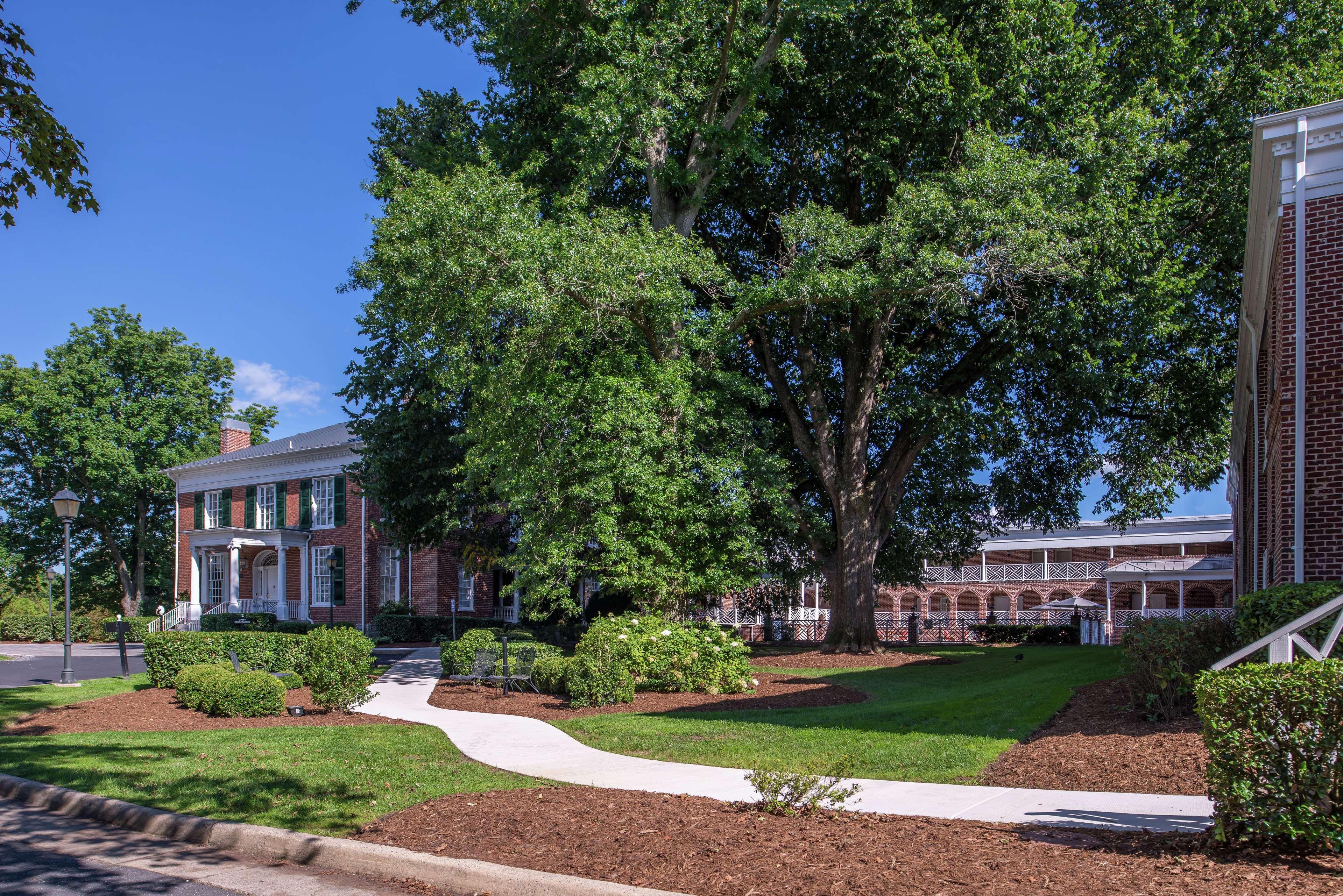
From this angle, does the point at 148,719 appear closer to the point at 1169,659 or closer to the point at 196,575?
the point at 1169,659

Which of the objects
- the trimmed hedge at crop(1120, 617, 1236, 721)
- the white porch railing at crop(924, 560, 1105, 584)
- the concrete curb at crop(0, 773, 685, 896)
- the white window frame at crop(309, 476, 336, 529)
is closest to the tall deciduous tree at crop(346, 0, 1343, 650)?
the trimmed hedge at crop(1120, 617, 1236, 721)

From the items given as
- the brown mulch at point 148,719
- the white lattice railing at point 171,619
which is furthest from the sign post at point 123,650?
the white lattice railing at point 171,619

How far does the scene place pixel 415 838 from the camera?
6.52m

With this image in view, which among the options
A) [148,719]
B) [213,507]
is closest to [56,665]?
[148,719]

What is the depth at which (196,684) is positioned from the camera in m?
14.3

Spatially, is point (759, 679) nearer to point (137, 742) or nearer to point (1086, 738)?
point (1086, 738)

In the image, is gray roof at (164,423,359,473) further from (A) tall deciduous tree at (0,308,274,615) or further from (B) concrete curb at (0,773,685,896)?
(B) concrete curb at (0,773,685,896)

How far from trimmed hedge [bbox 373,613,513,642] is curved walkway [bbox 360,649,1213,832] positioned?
22.8 metres

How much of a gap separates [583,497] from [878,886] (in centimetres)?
1253

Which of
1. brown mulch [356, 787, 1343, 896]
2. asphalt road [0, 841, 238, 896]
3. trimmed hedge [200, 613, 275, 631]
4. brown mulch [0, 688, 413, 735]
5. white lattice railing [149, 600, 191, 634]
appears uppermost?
brown mulch [356, 787, 1343, 896]

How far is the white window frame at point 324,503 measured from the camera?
→ 3953cm

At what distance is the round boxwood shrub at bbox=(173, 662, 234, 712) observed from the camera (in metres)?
14.0

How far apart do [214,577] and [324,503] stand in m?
8.84

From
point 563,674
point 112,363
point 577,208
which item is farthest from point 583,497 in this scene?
point 112,363
